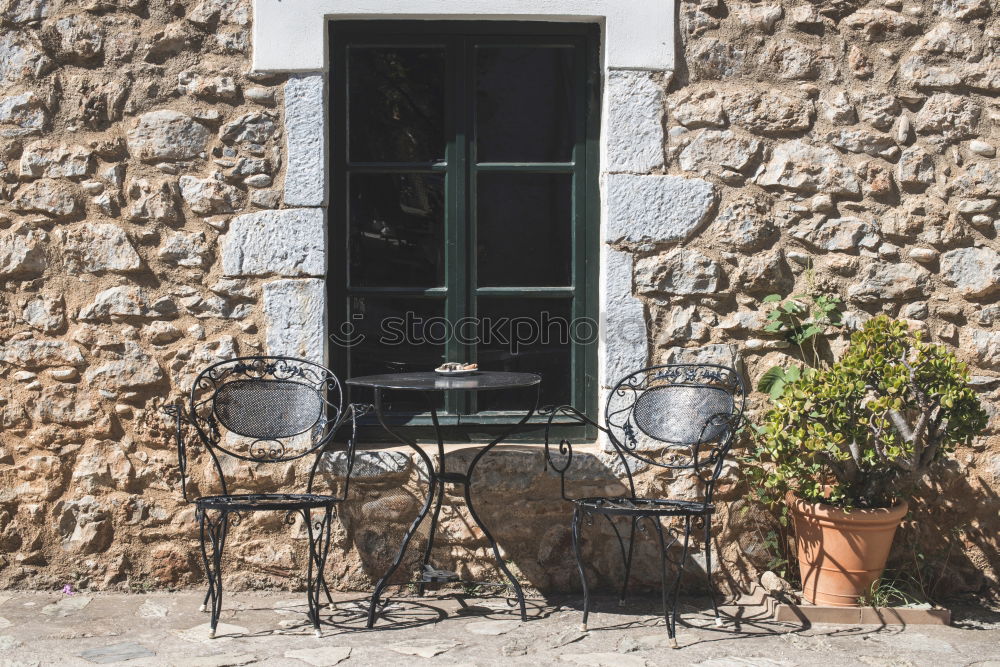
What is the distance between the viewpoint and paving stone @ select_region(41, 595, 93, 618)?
3.36 meters

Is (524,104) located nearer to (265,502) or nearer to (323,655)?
(265,502)

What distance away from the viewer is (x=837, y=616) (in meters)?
3.32

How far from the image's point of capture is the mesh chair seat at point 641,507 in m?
3.10

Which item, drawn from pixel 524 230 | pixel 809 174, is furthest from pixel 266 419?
pixel 809 174

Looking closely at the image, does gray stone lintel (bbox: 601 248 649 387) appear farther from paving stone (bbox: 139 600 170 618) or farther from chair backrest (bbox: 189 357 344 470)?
paving stone (bbox: 139 600 170 618)

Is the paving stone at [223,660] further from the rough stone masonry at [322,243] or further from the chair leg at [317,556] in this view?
the rough stone masonry at [322,243]

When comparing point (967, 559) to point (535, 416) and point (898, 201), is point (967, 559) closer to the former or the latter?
point (898, 201)

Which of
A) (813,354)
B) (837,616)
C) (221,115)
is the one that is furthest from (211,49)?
(837,616)

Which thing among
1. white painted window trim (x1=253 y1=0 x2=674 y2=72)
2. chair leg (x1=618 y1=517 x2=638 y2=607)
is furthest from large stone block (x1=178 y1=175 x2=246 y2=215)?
chair leg (x1=618 y1=517 x2=638 y2=607)

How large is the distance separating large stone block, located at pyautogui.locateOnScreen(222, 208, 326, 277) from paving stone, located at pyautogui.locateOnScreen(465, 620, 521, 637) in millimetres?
1388

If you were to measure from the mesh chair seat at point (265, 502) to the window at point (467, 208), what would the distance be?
0.59 metres


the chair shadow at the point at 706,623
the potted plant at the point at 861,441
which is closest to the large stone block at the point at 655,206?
the potted plant at the point at 861,441

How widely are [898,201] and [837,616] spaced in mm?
1545

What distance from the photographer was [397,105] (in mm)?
3805
